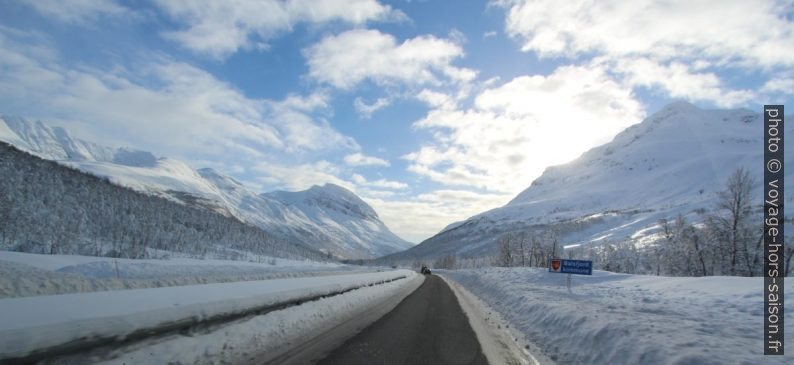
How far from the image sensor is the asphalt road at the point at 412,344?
7.55 metres

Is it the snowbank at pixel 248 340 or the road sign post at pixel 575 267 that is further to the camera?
the road sign post at pixel 575 267

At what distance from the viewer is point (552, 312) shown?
41.6 feet

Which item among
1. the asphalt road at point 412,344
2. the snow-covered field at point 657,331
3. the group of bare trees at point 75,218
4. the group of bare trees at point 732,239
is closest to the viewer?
the snow-covered field at point 657,331

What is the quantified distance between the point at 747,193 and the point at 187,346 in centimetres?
5453

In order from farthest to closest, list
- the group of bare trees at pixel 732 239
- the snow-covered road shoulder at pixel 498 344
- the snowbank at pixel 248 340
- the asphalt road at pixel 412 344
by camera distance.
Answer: the group of bare trees at pixel 732 239, the snow-covered road shoulder at pixel 498 344, the asphalt road at pixel 412 344, the snowbank at pixel 248 340

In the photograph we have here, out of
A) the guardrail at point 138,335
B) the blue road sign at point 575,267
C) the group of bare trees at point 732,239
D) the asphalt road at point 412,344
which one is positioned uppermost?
the group of bare trees at point 732,239

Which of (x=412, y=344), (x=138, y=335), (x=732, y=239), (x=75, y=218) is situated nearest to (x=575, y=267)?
(x=412, y=344)

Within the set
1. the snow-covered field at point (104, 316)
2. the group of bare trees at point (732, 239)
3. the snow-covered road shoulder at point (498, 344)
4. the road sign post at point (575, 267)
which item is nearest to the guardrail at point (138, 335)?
the snow-covered field at point (104, 316)

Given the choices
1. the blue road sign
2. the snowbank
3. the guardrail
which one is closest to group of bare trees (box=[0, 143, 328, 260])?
the snowbank

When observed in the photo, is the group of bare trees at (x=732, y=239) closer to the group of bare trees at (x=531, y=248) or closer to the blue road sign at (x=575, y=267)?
the blue road sign at (x=575, y=267)

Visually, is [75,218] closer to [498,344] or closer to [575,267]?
[575,267]

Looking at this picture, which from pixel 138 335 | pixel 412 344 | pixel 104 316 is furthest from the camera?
pixel 412 344

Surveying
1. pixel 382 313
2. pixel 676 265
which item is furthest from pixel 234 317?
pixel 676 265

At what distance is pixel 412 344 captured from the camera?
891 cm
